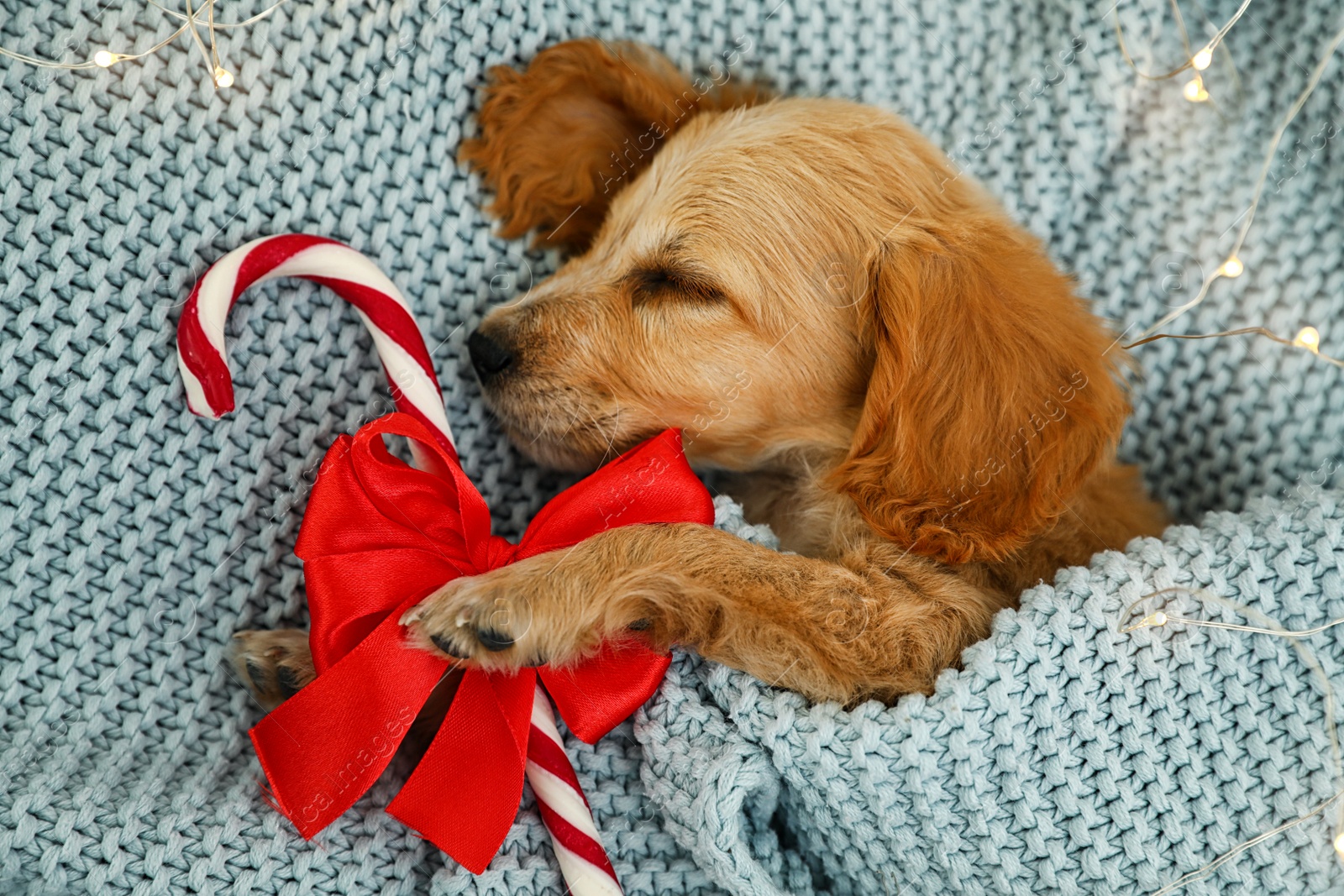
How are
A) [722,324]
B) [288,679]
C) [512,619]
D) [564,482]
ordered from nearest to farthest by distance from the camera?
[512,619]
[288,679]
[722,324]
[564,482]

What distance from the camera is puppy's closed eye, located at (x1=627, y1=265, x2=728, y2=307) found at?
1574 millimetres

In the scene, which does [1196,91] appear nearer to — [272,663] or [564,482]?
[564,482]

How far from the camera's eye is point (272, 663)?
55.7 inches

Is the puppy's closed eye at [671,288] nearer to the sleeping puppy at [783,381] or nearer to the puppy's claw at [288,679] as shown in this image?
the sleeping puppy at [783,381]

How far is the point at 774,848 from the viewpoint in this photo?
1.39 metres

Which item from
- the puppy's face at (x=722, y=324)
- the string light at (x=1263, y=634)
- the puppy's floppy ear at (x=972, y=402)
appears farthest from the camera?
the puppy's face at (x=722, y=324)

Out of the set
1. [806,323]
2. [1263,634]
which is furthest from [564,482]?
[1263,634]

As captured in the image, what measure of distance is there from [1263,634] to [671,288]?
1.01 metres

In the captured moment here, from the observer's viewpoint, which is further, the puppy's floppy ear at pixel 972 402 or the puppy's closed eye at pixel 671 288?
the puppy's closed eye at pixel 671 288

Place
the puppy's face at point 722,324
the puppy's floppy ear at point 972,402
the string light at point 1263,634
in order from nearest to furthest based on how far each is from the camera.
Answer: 1. the string light at point 1263,634
2. the puppy's floppy ear at point 972,402
3. the puppy's face at point 722,324

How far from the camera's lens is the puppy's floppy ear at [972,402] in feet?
4.48

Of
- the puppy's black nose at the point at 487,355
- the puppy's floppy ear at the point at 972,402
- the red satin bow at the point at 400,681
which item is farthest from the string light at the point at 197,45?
the puppy's floppy ear at the point at 972,402

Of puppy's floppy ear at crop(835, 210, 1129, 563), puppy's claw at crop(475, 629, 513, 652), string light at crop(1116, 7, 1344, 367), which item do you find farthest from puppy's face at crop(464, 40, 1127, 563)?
puppy's claw at crop(475, 629, 513, 652)

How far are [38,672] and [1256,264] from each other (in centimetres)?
218
